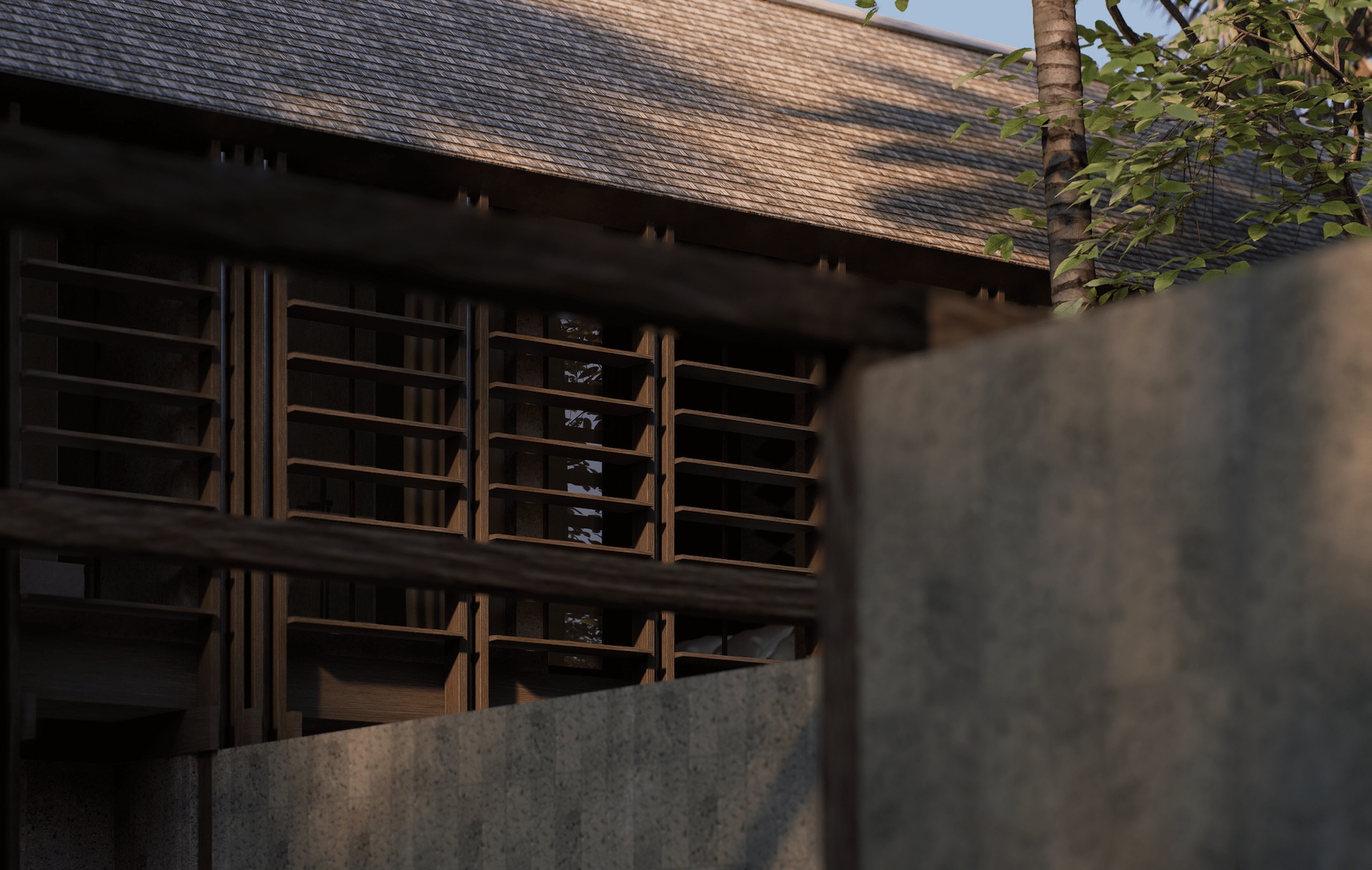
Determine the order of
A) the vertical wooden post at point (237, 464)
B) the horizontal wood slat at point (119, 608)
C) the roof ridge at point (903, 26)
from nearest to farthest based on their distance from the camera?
the horizontal wood slat at point (119, 608) < the vertical wooden post at point (237, 464) < the roof ridge at point (903, 26)

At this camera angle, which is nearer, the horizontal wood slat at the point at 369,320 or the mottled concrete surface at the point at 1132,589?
the mottled concrete surface at the point at 1132,589

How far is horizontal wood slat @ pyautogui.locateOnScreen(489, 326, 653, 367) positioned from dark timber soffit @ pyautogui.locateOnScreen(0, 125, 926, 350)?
19.5ft

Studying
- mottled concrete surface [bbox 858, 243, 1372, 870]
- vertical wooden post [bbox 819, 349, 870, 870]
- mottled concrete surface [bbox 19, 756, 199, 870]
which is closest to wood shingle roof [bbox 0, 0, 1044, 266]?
mottled concrete surface [bbox 19, 756, 199, 870]

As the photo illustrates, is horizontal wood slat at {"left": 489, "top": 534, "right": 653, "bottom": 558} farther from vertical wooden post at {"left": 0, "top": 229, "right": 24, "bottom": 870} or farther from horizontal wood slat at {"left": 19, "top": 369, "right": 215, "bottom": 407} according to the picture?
vertical wooden post at {"left": 0, "top": 229, "right": 24, "bottom": 870}

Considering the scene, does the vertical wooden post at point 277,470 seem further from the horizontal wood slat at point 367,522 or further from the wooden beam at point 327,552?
the wooden beam at point 327,552

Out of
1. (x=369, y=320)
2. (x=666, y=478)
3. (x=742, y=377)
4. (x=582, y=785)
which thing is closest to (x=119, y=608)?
(x=369, y=320)

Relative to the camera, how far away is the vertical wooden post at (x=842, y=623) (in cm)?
291

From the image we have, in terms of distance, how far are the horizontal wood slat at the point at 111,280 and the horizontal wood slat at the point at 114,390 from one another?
0.47 metres

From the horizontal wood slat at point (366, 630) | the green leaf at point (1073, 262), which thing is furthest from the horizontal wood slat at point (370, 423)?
the green leaf at point (1073, 262)

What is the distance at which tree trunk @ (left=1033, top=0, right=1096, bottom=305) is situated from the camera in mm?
8297

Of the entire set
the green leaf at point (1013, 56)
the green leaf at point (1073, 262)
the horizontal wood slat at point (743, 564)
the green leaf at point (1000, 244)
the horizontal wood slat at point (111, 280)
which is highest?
the green leaf at point (1013, 56)

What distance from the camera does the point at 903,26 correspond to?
13.1 m

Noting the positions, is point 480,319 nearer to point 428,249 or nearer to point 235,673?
point 235,673

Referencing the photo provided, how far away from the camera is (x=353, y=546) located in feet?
12.2
